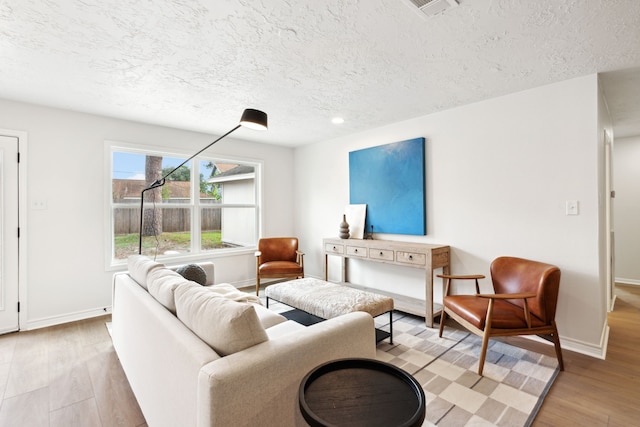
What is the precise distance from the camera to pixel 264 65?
236 centimetres

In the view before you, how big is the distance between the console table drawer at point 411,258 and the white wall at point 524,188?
44 centimetres

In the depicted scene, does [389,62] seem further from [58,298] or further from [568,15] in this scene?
[58,298]

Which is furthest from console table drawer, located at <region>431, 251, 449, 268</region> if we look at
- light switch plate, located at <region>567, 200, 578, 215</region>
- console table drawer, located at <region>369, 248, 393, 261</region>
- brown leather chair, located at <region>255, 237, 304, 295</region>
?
brown leather chair, located at <region>255, 237, 304, 295</region>

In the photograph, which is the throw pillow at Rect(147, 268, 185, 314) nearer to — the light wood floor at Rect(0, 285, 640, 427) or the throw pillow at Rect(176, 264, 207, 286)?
the throw pillow at Rect(176, 264, 207, 286)

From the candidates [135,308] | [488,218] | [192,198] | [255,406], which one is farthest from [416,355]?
[192,198]

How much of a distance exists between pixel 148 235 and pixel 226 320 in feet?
11.2

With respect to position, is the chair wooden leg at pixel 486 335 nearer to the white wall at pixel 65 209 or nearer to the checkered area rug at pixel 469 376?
the checkered area rug at pixel 469 376

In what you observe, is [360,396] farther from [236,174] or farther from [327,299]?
[236,174]

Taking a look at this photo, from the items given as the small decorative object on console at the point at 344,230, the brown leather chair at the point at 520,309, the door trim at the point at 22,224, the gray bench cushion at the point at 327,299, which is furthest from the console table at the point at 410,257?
the door trim at the point at 22,224

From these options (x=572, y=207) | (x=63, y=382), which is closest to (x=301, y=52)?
(x=572, y=207)

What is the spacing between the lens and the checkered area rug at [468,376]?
179cm

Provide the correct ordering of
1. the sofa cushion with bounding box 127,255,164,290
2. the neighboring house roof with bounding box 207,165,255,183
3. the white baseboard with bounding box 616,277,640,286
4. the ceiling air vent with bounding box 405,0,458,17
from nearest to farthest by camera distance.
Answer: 1. the ceiling air vent with bounding box 405,0,458,17
2. the sofa cushion with bounding box 127,255,164,290
3. the white baseboard with bounding box 616,277,640,286
4. the neighboring house roof with bounding box 207,165,255,183

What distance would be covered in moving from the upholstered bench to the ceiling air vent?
2115 mm

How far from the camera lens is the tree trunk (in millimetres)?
3998
